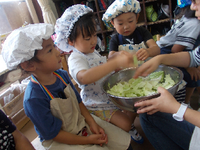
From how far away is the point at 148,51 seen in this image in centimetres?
109

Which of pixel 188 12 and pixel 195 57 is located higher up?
pixel 188 12

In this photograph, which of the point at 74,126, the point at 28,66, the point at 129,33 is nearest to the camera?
the point at 28,66

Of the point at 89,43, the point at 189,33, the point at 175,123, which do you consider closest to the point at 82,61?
the point at 89,43

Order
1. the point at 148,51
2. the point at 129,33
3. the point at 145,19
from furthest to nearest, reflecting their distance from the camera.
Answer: the point at 145,19 → the point at 129,33 → the point at 148,51

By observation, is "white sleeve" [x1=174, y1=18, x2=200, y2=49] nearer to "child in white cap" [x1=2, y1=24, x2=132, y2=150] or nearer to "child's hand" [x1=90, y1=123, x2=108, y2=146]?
"child in white cap" [x1=2, y1=24, x2=132, y2=150]

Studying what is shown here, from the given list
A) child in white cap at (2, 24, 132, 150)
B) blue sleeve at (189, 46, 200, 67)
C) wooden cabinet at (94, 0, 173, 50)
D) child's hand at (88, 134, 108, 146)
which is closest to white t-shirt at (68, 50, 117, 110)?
child in white cap at (2, 24, 132, 150)

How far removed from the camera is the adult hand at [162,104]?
2.02ft

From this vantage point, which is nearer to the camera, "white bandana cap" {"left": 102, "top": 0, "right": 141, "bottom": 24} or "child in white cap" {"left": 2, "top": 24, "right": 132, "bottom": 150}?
"child in white cap" {"left": 2, "top": 24, "right": 132, "bottom": 150}

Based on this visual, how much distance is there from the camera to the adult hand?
0.62 m

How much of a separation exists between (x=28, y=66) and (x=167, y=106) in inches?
29.1

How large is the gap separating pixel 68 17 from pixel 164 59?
2.34 ft

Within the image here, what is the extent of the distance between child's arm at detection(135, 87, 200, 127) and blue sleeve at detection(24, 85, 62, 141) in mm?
465

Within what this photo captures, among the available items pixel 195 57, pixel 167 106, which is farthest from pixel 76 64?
pixel 195 57

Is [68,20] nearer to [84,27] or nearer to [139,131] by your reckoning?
[84,27]
